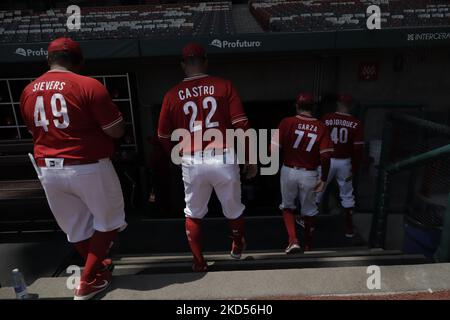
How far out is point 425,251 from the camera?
324cm

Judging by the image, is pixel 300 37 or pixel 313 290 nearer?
pixel 313 290

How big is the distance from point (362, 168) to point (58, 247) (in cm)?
452

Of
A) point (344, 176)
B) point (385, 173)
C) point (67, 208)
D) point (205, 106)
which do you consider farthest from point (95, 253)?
point (344, 176)

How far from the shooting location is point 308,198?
3.36 metres

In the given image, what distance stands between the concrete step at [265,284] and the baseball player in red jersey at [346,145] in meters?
1.76

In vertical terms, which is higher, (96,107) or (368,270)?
(96,107)

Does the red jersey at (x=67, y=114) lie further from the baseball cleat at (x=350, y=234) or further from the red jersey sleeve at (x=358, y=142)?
the baseball cleat at (x=350, y=234)

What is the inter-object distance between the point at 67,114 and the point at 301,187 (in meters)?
2.19

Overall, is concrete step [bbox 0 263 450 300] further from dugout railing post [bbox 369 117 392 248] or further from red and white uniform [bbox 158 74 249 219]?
dugout railing post [bbox 369 117 392 248]

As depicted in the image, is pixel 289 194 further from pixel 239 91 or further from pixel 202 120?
pixel 239 91

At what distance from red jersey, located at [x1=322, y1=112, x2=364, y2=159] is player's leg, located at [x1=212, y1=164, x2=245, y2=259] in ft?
6.49

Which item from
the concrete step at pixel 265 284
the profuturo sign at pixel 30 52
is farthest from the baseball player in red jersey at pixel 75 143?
the profuturo sign at pixel 30 52
